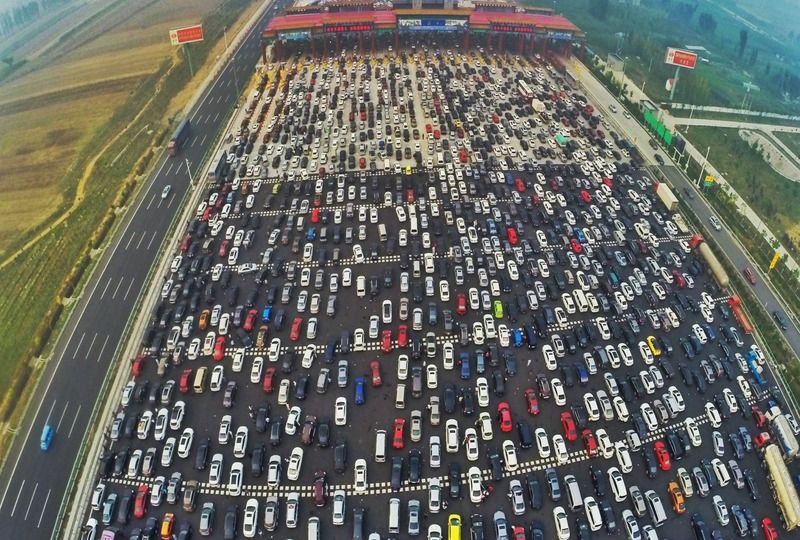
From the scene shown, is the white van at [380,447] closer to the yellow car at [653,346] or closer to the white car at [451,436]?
the white car at [451,436]

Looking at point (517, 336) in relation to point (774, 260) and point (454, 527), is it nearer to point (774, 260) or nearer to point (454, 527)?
point (454, 527)

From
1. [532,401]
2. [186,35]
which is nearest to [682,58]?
[532,401]

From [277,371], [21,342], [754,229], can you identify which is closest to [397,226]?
[277,371]

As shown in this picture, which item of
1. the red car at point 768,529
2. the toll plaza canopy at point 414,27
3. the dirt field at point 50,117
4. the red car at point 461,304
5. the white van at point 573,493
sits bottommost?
the red car at point 768,529

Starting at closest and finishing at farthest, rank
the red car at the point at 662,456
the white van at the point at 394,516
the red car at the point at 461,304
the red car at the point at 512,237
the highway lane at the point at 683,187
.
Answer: the white van at the point at 394,516 → the red car at the point at 662,456 → the red car at the point at 461,304 → the highway lane at the point at 683,187 → the red car at the point at 512,237

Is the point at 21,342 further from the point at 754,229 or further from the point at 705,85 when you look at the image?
the point at 705,85

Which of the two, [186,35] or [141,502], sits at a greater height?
[186,35]

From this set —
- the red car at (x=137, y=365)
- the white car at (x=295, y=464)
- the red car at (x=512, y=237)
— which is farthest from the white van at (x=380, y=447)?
the red car at (x=512, y=237)
